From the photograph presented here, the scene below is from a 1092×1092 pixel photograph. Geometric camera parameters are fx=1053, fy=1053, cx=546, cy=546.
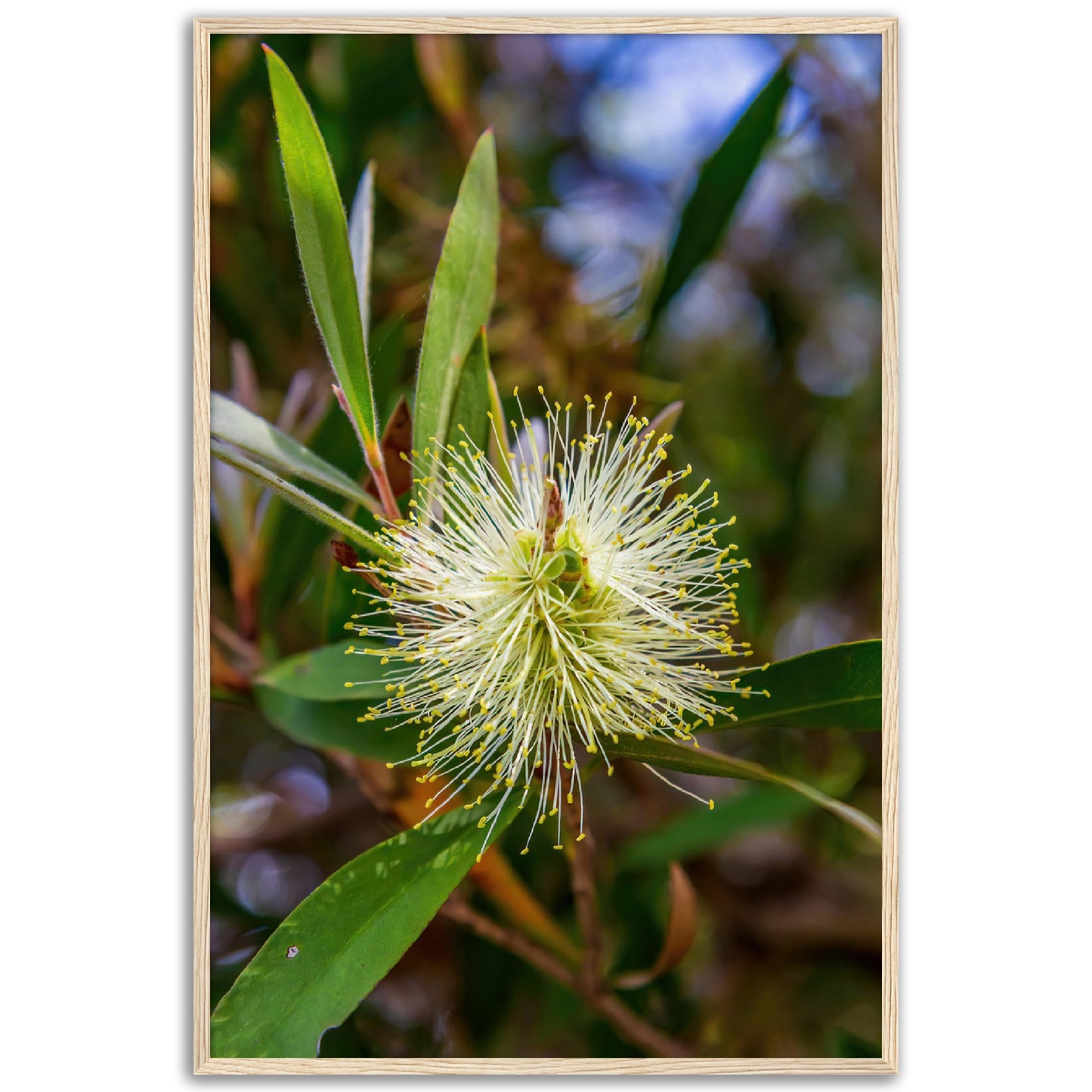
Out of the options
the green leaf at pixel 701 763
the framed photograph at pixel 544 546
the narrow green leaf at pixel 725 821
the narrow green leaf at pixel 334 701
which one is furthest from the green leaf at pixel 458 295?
the narrow green leaf at pixel 725 821

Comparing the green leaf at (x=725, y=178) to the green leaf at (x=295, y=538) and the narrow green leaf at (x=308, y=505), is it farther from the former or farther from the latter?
the narrow green leaf at (x=308, y=505)

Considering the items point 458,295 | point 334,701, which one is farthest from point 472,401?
point 334,701

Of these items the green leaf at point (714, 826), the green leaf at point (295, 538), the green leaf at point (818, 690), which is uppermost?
the green leaf at point (295, 538)

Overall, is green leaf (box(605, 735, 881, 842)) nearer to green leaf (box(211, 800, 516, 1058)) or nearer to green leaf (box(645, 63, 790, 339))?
green leaf (box(211, 800, 516, 1058))

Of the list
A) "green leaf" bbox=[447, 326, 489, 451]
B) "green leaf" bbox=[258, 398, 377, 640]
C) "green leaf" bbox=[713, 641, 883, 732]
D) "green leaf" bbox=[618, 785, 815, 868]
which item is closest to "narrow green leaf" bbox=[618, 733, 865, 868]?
"green leaf" bbox=[618, 785, 815, 868]

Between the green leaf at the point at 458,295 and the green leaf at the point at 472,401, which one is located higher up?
the green leaf at the point at 458,295
